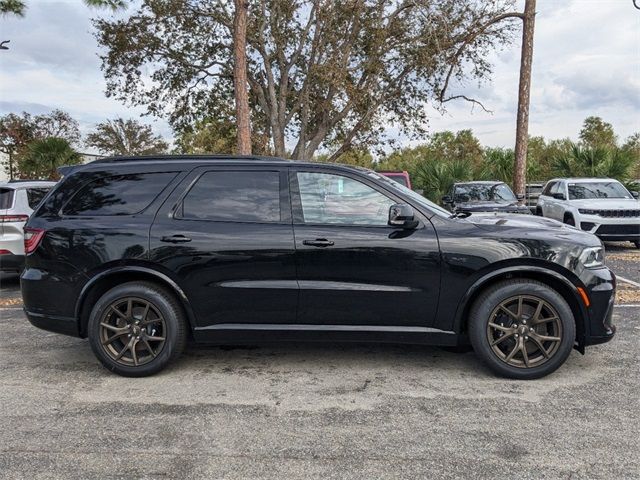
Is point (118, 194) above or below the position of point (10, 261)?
above

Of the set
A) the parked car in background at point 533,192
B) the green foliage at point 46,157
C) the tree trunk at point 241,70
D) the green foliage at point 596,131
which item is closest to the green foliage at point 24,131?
the green foliage at point 46,157

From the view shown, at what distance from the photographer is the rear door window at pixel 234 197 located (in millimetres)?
4242

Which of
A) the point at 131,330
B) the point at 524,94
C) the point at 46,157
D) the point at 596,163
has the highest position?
the point at 524,94

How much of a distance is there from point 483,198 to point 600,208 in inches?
112

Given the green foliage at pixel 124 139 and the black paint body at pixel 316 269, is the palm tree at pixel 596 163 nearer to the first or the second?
the black paint body at pixel 316 269

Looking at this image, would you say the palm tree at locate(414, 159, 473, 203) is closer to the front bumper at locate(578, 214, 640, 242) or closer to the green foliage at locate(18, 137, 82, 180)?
the front bumper at locate(578, 214, 640, 242)

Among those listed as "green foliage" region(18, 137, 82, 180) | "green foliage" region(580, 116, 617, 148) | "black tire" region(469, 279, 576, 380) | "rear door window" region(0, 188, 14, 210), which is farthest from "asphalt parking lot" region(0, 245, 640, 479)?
"green foliage" region(580, 116, 617, 148)

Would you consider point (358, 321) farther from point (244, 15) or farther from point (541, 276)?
point (244, 15)

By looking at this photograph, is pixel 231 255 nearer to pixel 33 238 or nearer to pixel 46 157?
pixel 33 238

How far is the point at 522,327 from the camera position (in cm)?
405

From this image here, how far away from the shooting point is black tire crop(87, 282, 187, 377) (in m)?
4.19

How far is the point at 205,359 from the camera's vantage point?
4.71 m

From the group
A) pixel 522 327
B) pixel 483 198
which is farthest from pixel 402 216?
pixel 483 198

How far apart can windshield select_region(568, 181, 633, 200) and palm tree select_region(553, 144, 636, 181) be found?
18.2ft
